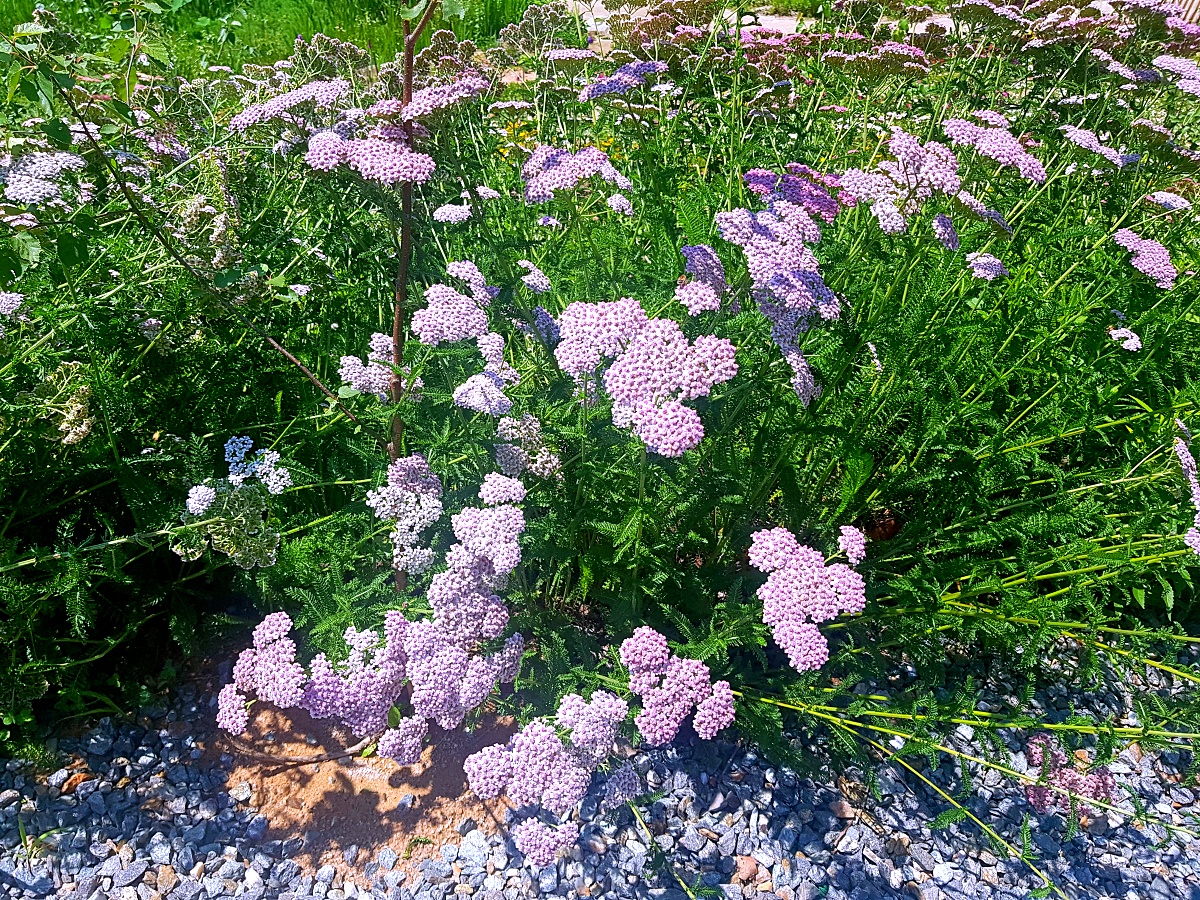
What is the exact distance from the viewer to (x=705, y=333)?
217 cm

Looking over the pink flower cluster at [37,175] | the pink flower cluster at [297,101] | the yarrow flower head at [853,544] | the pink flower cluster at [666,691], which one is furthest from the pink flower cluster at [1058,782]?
the pink flower cluster at [37,175]

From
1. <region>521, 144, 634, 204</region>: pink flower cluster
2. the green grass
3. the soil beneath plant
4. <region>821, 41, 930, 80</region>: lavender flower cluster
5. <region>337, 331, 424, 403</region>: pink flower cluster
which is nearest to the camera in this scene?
<region>337, 331, 424, 403</region>: pink flower cluster

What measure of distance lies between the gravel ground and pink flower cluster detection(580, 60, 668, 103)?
2.33 m

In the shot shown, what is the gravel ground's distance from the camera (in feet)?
7.07

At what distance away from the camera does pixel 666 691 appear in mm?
1903

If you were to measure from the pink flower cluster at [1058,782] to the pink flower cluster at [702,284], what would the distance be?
4.83 ft

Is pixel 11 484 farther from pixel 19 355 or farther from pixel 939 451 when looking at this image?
pixel 939 451

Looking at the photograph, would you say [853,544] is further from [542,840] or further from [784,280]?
[542,840]

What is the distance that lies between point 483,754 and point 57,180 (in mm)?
1761

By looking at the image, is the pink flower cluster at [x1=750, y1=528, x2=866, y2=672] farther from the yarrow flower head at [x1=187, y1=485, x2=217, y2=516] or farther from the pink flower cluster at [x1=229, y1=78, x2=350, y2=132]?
the pink flower cluster at [x1=229, y1=78, x2=350, y2=132]

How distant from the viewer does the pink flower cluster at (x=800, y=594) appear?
1933 millimetres

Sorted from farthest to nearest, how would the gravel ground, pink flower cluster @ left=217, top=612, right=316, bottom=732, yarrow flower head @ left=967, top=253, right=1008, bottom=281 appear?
yarrow flower head @ left=967, top=253, right=1008, bottom=281 → the gravel ground → pink flower cluster @ left=217, top=612, right=316, bottom=732

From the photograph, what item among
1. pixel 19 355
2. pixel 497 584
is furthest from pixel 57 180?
pixel 497 584

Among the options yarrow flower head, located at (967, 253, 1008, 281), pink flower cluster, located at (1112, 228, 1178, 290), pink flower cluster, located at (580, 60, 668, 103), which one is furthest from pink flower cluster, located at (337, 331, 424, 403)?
pink flower cluster, located at (1112, 228, 1178, 290)
